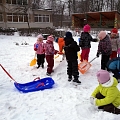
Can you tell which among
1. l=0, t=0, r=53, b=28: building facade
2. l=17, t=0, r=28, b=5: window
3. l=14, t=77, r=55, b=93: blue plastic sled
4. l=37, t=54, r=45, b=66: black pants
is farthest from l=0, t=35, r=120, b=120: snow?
l=17, t=0, r=28, b=5: window

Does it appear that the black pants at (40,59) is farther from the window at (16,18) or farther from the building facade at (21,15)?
the window at (16,18)

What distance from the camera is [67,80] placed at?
5.39m

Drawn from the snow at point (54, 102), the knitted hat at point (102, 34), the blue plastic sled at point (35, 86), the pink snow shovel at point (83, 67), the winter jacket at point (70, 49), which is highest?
the knitted hat at point (102, 34)

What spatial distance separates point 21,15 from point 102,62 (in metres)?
28.9

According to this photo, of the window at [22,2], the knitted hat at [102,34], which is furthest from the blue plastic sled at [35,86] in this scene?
the window at [22,2]

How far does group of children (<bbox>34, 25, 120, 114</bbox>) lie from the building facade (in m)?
25.6

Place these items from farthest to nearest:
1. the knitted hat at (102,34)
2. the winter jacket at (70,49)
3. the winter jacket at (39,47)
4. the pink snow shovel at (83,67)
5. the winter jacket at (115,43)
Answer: the winter jacket at (39,47) < the winter jacket at (115,43) < the pink snow shovel at (83,67) < the knitted hat at (102,34) < the winter jacket at (70,49)

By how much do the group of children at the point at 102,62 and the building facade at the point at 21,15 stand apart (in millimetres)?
25583

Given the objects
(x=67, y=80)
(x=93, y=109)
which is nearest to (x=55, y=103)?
(x=93, y=109)

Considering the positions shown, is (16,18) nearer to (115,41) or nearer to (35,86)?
(115,41)

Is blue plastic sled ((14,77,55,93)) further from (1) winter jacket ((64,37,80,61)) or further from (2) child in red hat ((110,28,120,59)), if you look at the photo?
(2) child in red hat ((110,28,120,59))

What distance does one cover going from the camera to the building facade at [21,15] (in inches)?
1212

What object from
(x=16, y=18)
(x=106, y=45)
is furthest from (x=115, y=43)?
(x=16, y=18)

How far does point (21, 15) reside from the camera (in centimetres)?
3253
